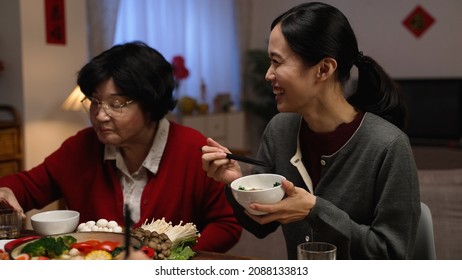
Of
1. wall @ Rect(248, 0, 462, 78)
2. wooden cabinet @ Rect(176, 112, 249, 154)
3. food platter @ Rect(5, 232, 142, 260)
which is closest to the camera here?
food platter @ Rect(5, 232, 142, 260)

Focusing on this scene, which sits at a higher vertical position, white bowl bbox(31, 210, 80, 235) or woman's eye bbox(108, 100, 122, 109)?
woman's eye bbox(108, 100, 122, 109)

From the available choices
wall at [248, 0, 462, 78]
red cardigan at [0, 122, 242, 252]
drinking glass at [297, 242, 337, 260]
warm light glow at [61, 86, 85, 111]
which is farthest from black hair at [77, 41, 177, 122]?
wall at [248, 0, 462, 78]

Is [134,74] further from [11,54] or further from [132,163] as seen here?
[11,54]

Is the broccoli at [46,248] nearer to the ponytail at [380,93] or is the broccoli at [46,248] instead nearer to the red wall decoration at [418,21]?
the ponytail at [380,93]

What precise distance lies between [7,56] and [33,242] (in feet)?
8.13

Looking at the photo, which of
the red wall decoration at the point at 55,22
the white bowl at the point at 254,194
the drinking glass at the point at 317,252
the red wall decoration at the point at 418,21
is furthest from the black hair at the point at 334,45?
the red wall decoration at the point at 418,21

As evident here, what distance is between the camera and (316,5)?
3.75ft

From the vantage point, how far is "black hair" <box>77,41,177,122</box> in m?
1.48

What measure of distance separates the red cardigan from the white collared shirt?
0.05 feet

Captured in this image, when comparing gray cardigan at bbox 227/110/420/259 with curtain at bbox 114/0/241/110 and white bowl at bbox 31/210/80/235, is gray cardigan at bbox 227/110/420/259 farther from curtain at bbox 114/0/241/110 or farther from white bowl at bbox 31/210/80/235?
curtain at bbox 114/0/241/110

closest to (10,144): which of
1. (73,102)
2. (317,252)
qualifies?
(73,102)

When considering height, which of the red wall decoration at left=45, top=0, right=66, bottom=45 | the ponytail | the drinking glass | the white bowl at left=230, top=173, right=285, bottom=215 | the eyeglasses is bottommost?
the drinking glass
